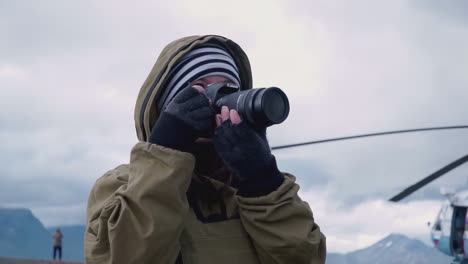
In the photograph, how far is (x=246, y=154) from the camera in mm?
1507

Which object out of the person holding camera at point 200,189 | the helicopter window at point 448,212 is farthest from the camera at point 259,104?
the helicopter window at point 448,212

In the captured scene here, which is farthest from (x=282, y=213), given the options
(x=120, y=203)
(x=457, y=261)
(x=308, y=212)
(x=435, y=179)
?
(x=457, y=261)

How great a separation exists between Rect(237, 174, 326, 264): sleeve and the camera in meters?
0.21

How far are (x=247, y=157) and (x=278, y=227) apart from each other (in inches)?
8.5

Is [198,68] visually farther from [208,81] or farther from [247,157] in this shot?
[247,157]

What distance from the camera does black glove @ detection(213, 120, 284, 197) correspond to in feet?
4.92

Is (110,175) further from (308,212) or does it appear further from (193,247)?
(308,212)

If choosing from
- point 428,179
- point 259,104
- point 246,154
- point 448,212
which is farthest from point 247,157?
point 448,212

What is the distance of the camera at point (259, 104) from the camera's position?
1.46m

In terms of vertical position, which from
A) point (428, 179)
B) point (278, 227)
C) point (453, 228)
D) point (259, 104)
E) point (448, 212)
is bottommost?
point (453, 228)

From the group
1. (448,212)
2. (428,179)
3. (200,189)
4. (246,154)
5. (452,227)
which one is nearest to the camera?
(246,154)

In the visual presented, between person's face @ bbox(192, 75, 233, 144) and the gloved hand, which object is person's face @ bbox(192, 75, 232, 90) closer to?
person's face @ bbox(192, 75, 233, 144)

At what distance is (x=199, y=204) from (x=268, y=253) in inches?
9.5

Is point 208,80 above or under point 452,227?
above
